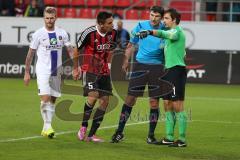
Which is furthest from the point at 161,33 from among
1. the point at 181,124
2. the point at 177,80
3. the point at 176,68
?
the point at 181,124

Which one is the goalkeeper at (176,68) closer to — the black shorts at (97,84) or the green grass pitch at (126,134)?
the green grass pitch at (126,134)

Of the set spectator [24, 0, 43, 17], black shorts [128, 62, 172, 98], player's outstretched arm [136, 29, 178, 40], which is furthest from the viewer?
spectator [24, 0, 43, 17]

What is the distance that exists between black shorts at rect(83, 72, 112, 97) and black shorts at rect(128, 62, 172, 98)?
43 centimetres

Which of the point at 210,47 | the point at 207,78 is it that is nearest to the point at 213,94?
the point at 207,78

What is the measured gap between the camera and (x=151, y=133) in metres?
12.9

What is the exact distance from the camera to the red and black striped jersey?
1275cm

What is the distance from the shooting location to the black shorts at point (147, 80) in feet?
42.8

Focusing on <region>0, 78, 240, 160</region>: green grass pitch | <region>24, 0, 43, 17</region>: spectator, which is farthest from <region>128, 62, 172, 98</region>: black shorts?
<region>24, 0, 43, 17</region>: spectator

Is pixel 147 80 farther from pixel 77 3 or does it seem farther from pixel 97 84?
pixel 77 3

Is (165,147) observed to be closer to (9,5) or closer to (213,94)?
(213,94)

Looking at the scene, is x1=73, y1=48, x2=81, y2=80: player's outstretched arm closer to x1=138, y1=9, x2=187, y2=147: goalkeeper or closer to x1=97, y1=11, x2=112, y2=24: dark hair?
x1=97, y1=11, x2=112, y2=24: dark hair

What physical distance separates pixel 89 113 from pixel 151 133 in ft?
3.54

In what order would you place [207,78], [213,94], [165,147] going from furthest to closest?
[207,78]
[213,94]
[165,147]

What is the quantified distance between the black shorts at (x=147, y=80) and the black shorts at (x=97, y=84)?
0.43 metres
